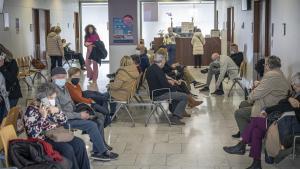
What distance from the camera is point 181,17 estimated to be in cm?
2183

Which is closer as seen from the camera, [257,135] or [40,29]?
[257,135]

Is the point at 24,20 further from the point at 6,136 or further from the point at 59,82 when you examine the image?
the point at 6,136

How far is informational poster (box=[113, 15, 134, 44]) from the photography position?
12391mm

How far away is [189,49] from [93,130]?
12.3m

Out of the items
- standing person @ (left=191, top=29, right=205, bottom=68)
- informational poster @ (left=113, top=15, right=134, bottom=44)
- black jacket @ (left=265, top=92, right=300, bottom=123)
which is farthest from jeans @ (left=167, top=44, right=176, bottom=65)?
black jacket @ (left=265, top=92, right=300, bottom=123)

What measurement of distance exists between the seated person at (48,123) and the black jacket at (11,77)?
2244mm

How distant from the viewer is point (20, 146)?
3.85 m

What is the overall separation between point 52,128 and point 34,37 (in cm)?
1146

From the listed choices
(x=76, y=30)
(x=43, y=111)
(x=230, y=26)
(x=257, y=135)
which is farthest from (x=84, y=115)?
(x=76, y=30)

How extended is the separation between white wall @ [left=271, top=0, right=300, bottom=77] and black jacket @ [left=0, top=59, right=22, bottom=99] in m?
3.95

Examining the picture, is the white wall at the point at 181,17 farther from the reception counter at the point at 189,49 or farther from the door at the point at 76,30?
the reception counter at the point at 189,49

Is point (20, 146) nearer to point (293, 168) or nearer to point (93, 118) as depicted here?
point (93, 118)

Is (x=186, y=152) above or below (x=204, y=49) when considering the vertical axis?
below

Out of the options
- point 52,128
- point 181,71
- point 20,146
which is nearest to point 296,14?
point 181,71
